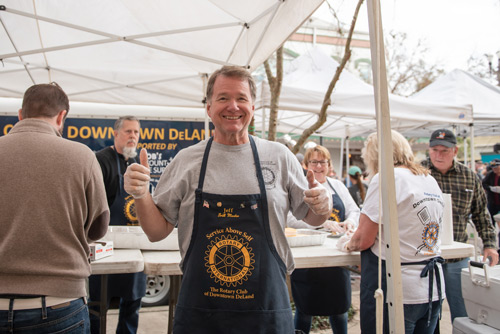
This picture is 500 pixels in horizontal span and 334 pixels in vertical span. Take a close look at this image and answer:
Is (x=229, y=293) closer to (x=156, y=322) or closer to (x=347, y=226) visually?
(x=347, y=226)

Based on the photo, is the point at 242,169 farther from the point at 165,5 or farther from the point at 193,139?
the point at 193,139

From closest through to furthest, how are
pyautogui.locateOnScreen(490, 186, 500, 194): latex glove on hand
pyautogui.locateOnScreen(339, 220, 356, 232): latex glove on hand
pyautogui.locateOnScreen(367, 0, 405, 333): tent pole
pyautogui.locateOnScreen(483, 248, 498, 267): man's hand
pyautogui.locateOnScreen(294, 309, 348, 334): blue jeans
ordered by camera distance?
pyautogui.locateOnScreen(367, 0, 405, 333): tent pole → pyautogui.locateOnScreen(483, 248, 498, 267): man's hand → pyautogui.locateOnScreen(294, 309, 348, 334): blue jeans → pyautogui.locateOnScreen(339, 220, 356, 232): latex glove on hand → pyautogui.locateOnScreen(490, 186, 500, 194): latex glove on hand

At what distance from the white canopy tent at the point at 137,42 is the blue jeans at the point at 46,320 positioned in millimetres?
2128

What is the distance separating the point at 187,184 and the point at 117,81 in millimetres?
3678

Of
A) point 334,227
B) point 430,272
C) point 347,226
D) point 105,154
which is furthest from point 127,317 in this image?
point 430,272

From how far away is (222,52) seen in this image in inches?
154

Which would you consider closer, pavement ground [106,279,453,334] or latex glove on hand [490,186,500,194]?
pavement ground [106,279,453,334]

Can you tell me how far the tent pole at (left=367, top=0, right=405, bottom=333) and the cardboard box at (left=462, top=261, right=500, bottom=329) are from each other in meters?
0.80

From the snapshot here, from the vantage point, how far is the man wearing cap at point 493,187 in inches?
262

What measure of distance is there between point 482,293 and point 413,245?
1.30 ft

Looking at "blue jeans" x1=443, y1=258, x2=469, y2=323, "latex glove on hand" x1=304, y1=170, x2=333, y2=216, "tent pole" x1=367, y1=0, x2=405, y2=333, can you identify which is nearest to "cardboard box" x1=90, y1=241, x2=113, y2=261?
"latex glove on hand" x1=304, y1=170, x2=333, y2=216

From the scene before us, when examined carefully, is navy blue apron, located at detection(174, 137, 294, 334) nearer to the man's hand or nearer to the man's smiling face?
the man's smiling face

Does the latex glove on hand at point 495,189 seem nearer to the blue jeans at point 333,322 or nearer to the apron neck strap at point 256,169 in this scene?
the blue jeans at point 333,322

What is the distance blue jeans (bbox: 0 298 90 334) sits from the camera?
151 cm
